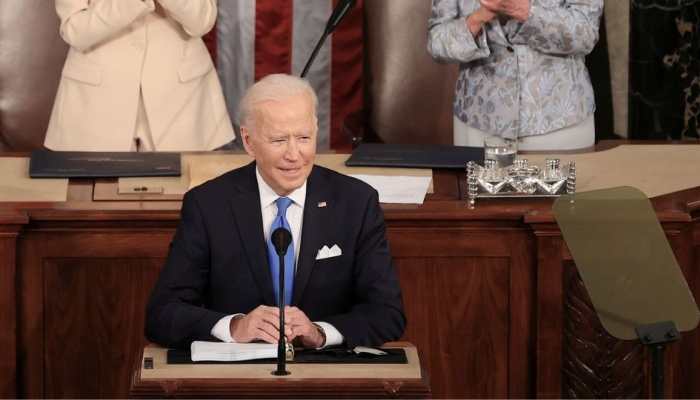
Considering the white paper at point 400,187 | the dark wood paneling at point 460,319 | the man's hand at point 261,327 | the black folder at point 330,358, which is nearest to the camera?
the black folder at point 330,358

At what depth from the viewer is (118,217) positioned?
4223 mm

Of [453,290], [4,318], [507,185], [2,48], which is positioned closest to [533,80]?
[507,185]

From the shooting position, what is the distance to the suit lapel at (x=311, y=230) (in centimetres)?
354

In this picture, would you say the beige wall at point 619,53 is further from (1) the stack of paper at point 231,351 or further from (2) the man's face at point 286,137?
(1) the stack of paper at point 231,351

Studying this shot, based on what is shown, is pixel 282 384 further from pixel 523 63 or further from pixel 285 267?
pixel 523 63

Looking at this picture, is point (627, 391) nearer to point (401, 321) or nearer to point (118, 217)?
point (401, 321)

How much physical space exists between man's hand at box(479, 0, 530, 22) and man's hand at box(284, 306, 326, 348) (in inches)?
68.7

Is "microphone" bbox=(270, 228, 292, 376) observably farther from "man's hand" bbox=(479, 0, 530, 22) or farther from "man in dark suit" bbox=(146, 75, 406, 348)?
"man's hand" bbox=(479, 0, 530, 22)

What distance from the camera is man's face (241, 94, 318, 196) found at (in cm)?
347

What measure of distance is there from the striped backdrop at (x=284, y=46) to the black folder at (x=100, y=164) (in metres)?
1.67

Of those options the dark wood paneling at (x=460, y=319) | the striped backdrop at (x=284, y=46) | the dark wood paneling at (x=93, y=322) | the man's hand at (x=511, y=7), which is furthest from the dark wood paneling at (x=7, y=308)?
the striped backdrop at (x=284, y=46)

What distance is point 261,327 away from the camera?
3.26 m

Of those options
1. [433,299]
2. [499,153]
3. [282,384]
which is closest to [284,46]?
[499,153]

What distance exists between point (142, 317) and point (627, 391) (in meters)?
1.37
